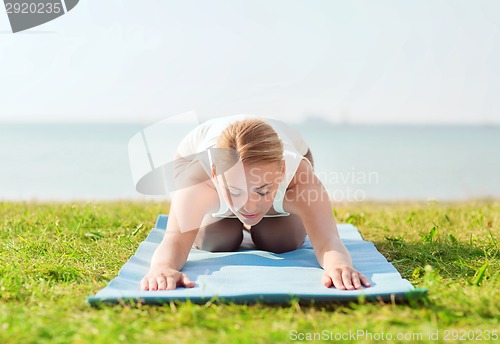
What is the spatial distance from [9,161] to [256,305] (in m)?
20.3

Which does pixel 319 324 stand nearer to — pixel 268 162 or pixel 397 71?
pixel 268 162

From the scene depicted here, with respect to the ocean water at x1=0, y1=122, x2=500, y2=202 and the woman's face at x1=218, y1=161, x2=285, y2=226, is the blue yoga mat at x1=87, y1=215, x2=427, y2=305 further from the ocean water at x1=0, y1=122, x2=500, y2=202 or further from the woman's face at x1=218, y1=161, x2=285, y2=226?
the ocean water at x1=0, y1=122, x2=500, y2=202

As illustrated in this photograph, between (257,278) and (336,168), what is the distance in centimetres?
1550

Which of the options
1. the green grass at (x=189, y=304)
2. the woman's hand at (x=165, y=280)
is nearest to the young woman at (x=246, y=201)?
the woman's hand at (x=165, y=280)

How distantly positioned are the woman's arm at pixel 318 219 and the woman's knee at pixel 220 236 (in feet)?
1.36

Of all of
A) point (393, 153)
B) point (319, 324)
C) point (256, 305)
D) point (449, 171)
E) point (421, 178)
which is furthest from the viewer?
point (393, 153)

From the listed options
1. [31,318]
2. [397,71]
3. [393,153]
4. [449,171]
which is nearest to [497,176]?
[449,171]

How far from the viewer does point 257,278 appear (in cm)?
265

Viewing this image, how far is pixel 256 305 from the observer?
2258mm

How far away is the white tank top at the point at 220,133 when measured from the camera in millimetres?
2982

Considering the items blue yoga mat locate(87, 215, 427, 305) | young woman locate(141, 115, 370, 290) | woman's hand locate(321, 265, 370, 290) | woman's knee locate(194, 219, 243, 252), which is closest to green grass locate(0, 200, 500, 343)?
blue yoga mat locate(87, 215, 427, 305)

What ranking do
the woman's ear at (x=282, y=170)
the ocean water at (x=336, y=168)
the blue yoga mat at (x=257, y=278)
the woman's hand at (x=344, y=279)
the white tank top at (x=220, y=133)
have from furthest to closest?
the ocean water at (x=336, y=168) → the white tank top at (x=220, y=133) → the woman's ear at (x=282, y=170) → the woman's hand at (x=344, y=279) → the blue yoga mat at (x=257, y=278)

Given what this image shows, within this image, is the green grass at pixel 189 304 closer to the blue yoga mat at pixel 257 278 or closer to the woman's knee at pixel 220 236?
the blue yoga mat at pixel 257 278

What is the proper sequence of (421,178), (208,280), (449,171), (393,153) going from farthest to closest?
(393,153) → (449,171) → (421,178) → (208,280)
